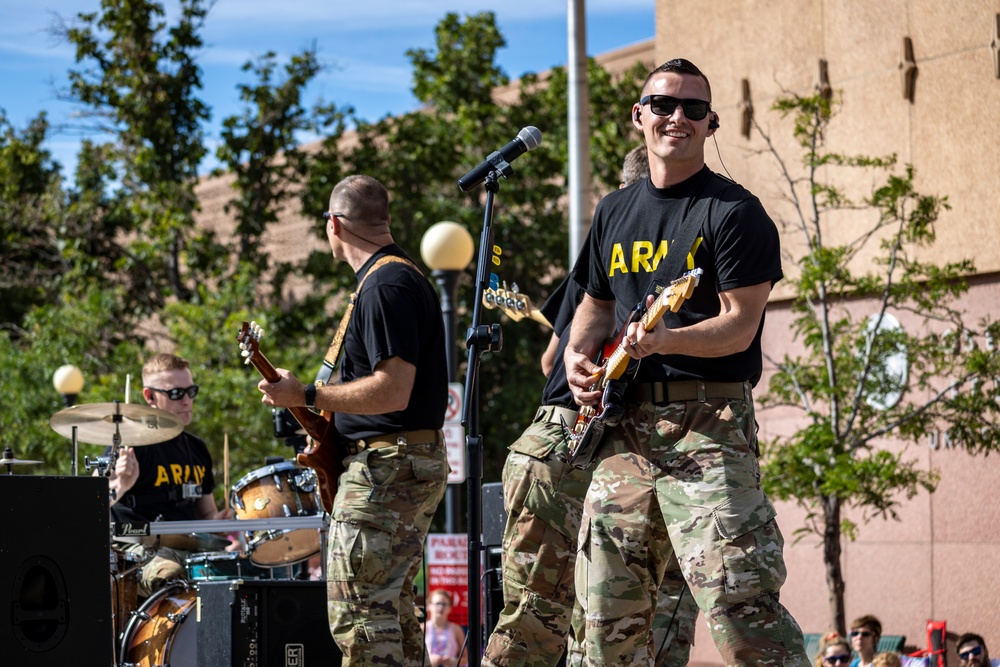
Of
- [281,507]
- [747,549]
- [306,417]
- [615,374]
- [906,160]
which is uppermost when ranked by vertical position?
[906,160]

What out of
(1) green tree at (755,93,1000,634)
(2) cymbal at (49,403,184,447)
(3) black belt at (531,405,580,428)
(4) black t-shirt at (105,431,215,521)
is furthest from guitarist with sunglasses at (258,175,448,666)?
(1) green tree at (755,93,1000,634)

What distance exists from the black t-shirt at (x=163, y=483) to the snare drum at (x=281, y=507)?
26.2 inches

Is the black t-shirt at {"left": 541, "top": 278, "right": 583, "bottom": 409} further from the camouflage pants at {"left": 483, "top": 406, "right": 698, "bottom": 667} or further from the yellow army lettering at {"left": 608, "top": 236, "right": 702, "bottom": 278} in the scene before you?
the yellow army lettering at {"left": 608, "top": 236, "right": 702, "bottom": 278}

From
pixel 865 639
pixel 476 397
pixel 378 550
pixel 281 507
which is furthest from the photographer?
pixel 865 639

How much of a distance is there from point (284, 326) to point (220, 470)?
3.07 metres

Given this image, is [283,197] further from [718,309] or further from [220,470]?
[718,309]

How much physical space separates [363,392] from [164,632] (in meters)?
2.86

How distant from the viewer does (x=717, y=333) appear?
4113 millimetres

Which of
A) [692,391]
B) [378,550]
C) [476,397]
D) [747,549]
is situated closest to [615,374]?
[692,391]

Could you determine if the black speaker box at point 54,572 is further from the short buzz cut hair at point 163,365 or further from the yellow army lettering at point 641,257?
the short buzz cut hair at point 163,365

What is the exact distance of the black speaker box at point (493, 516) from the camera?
273 inches

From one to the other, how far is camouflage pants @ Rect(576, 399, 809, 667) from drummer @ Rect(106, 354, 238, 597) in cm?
422

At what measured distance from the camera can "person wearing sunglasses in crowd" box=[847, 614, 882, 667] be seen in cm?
945

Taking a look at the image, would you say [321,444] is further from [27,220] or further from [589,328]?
[27,220]
